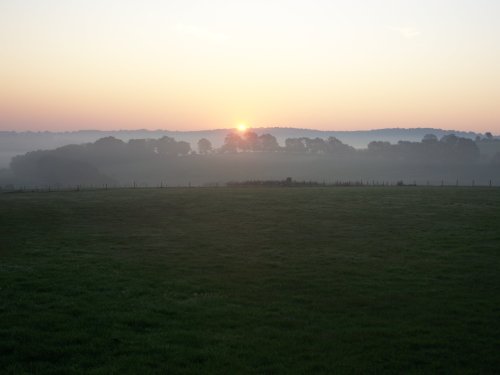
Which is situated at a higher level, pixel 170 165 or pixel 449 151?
pixel 449 151

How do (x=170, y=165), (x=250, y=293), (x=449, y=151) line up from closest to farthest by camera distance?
1. (x=250, y=293)
2. (x=449, y=151)
3. (x=170, y=165)

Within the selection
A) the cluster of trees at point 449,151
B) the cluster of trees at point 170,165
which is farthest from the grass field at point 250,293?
the cluster of trees at point 449,151

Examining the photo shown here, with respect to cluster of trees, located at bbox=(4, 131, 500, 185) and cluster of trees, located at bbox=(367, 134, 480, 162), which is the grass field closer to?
cluster of trees, located at bbox=(4, 131, 500, 185)

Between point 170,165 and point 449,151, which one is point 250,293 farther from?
point 449,151

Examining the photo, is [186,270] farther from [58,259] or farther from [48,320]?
[48,320]

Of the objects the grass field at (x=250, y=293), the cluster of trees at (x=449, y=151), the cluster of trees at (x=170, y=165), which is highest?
the cluster of trees at (x=449, y=151)

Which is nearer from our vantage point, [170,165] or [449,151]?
[449,151]

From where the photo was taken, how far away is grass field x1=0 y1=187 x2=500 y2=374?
14727mm

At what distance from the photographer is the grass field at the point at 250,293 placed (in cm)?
1473

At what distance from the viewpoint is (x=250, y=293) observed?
72.7 feet

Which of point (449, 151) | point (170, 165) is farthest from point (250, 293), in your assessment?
point (449, 151)

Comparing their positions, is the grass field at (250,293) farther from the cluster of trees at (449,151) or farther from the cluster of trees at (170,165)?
the cluster of trees at (449,151)

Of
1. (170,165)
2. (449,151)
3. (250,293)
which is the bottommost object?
(250,293)

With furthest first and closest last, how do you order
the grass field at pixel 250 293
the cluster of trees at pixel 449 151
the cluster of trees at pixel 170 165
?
the cluster of trees at pixel 449 151 → the cluster of trees at pixel 170 165 → the grass field at pixel 250 293
